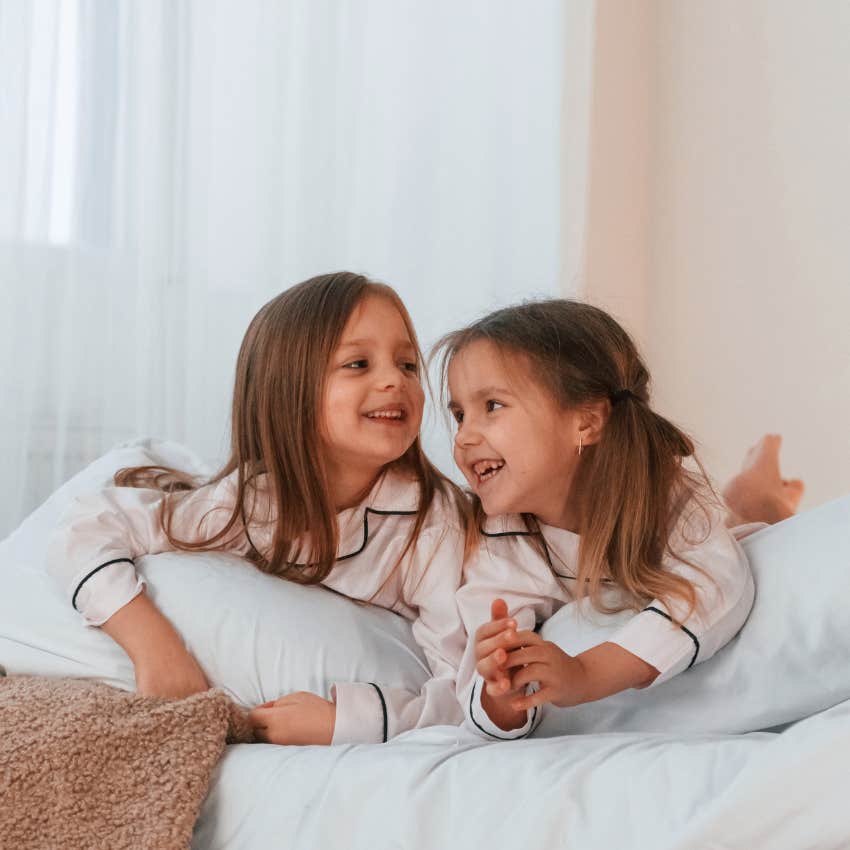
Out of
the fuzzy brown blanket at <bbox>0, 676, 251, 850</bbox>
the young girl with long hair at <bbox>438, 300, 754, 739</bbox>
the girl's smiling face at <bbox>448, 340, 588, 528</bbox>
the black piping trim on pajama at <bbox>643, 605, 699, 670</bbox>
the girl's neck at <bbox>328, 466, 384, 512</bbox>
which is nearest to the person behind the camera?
the fuzzy brown blanket at <bbox>0, 676, 251, 850</bbox>

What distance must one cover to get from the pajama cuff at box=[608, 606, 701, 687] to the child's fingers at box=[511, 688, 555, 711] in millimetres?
93

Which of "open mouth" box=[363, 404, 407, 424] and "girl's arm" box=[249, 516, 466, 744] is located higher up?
"open mouth" box=[363, 404, 407, 424]

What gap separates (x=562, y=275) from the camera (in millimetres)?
2203

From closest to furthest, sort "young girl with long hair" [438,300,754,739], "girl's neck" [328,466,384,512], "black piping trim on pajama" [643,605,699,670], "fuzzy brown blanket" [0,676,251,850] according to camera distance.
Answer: "fuzzy brown blanket" [0,676,251,850]
"black piping trim on pajama" [643,605,699,670]
"young girl with long hair" [438,300,754,739]
"girl's neck" [328,466,384,512]

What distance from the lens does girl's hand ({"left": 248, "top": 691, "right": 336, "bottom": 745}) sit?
975 mm

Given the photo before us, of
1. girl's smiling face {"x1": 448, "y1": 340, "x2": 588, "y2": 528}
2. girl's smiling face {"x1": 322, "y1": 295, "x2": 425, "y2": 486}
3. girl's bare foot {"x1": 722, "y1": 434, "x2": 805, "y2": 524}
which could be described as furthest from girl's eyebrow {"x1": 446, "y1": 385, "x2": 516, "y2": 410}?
girl's bare foot {"x1": 722, "y1": 434, "x2": 805, "y2": 524}

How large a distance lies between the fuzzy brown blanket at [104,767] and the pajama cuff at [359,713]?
0.40 ft

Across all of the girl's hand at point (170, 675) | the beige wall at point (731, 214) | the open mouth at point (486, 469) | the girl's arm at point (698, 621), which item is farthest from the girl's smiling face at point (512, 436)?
the beige wall at point (731, 214)

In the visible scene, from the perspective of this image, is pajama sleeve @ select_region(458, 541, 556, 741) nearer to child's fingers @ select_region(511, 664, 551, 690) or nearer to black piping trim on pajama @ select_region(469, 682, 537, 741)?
black piping trim on pajama @ select_region(469, 682, 537, 741)

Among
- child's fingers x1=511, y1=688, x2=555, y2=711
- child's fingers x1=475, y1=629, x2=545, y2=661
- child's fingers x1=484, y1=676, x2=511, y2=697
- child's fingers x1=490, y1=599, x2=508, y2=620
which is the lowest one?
child's fingers x1=511, y1=688, x2=555, y2=711

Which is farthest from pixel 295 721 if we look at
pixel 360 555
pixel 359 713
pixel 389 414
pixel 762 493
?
pixel 762 493

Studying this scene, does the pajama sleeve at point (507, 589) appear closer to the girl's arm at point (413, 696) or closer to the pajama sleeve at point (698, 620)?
the girl's arm at point (413, 696)

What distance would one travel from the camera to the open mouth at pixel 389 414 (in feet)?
4.00

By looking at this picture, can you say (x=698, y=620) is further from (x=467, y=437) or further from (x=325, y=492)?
(x=325, y=492)
